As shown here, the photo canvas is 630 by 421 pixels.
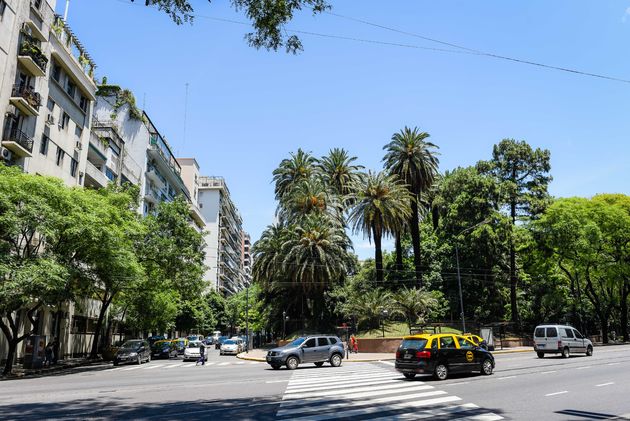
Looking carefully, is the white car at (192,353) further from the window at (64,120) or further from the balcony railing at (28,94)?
the balcony railing at (28,94)

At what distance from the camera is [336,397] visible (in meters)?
12.5

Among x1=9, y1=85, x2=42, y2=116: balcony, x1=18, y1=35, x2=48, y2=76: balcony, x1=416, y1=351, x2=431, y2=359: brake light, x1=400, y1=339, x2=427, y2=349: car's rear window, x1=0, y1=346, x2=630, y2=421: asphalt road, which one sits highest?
x1=18, y1=35, x2=48, y2=76: balcony

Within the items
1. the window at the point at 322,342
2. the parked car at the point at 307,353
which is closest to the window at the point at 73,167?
the parked car at the point at 307,353

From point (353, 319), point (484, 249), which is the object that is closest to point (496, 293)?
point (484, 249)

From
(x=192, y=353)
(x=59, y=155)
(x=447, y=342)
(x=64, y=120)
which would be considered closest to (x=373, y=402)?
(x=447, y=342)

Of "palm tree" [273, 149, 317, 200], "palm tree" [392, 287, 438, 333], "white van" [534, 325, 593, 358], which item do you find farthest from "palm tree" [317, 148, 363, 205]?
"white van" [534, 325, 593, 358]

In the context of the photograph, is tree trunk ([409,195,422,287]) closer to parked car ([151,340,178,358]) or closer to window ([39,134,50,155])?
parked car ([151,340,178,358])

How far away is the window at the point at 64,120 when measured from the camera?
36062 mm

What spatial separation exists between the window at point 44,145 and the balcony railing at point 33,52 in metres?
4.70

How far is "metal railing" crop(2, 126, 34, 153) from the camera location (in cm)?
2971

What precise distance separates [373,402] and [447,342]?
20.9ft

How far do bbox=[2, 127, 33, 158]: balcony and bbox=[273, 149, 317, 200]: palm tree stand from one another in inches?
1145

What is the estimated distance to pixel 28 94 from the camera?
101ft

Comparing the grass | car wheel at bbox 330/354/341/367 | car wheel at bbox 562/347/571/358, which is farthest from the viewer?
the grass
